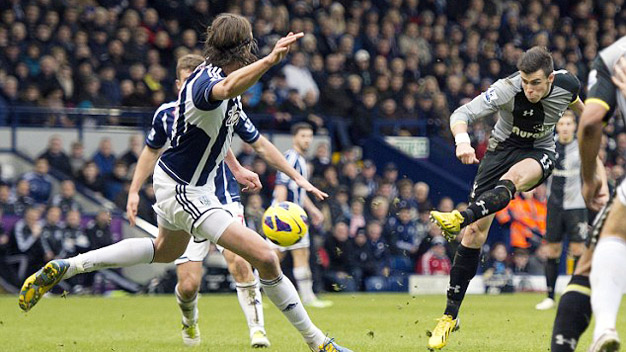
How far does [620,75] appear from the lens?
5195 mm

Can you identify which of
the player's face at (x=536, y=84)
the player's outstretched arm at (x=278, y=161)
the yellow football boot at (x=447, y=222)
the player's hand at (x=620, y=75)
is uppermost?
the player's hand at (x=620, y=75)

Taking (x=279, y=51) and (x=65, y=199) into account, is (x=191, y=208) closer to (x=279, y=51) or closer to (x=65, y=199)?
(x=279, y=51)

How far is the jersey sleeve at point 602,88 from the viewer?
5.24 meters

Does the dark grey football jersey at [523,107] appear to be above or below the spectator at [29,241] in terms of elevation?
above

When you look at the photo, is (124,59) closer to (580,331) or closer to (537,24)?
(537,24)

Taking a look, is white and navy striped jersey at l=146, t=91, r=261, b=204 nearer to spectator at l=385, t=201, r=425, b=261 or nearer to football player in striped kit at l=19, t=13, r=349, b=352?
football player in striped kit at l=19, t=13, r=349, b=352

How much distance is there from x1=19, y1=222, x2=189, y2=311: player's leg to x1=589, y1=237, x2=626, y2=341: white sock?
3.41 m

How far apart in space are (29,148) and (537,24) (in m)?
13.0

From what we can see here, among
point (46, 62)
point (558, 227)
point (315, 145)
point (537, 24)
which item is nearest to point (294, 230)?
point (558, 227)

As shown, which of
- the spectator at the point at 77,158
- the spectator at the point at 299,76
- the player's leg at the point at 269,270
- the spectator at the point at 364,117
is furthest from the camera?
the spectator at the point at 364,117

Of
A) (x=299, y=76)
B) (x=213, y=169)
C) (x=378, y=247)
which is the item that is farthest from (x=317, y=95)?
(x=213, y=169)

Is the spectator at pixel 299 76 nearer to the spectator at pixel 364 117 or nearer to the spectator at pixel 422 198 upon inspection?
the spectator at pixel 364 117

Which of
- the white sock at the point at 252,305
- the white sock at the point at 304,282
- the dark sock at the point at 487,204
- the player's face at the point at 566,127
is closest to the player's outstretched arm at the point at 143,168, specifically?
the white sock at the point at 252,305

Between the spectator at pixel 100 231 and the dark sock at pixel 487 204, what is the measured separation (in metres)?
8.83
